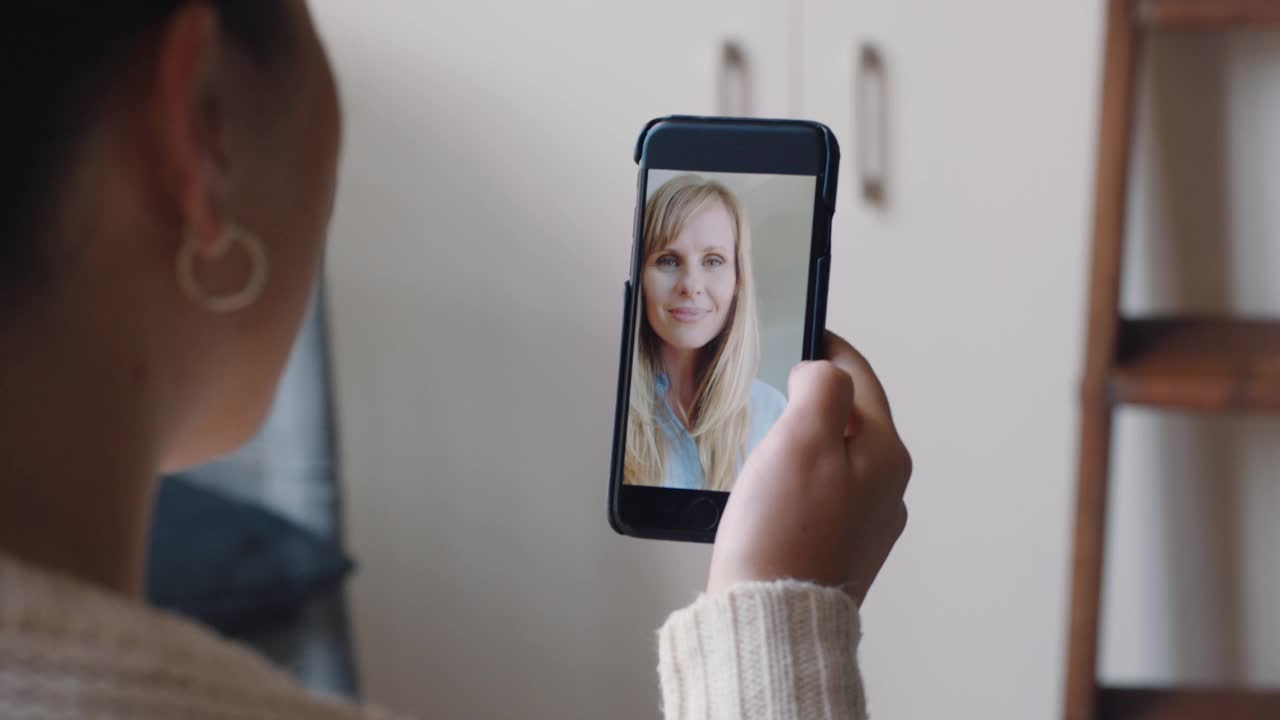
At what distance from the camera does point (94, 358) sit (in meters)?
0.27

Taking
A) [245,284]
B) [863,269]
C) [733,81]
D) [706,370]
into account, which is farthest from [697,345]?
[733,81]

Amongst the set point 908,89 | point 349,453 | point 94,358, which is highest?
point 908,89

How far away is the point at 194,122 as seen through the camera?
0.26 metres

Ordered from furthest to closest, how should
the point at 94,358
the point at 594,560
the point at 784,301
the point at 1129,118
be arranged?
1. the point at 594,560
2. the point at 1129,118
3. the point at 784,301
4. the point at 94,358

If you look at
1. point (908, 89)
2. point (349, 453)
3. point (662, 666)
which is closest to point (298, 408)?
point (349, 453)

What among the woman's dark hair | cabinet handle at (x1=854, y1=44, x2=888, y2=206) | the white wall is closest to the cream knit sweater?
the woman's dark hair

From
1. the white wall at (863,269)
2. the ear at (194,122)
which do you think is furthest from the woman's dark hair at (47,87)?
the white wall at (863,269)

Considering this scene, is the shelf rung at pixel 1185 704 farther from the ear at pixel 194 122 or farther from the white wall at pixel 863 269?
the ear at pixel 194 122

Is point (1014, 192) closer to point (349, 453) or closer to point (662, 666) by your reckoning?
point (349, 453)

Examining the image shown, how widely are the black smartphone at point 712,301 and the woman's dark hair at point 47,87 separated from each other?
0.53 ft

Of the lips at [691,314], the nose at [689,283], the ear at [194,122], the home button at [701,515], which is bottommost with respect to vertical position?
the home button at [701,515]

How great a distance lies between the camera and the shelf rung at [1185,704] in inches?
35.0

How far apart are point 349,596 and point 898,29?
1.85 feet

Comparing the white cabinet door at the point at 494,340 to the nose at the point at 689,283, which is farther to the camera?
the white cabinet door at the point at 494,340
